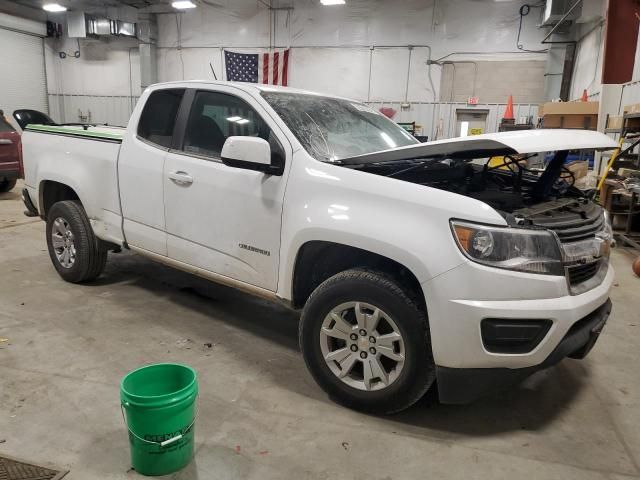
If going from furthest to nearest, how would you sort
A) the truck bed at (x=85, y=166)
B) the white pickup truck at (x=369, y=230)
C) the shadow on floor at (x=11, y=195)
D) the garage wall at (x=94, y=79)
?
the garage wall at (x=94, y=79) < the shadow on floor at (x=11, y=195) < the truck bed at (x=85, y=166) < the white pickup truck at (x=369, y=230)

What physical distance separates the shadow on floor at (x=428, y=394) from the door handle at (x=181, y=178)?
1.07 meters

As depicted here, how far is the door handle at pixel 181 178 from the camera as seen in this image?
3.14 metres

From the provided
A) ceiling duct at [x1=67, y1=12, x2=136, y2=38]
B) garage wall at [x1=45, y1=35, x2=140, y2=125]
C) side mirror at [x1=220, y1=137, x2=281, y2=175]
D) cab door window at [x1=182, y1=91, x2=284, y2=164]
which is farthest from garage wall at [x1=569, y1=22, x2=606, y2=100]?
garage wall at [x1=45, y1=35, x2=140, y2=125]

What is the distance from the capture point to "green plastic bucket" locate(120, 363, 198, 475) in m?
1.85

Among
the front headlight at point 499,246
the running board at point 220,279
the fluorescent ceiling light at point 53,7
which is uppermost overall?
the fluorescent ceiling light at point 53,7

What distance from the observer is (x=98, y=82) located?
16359mm

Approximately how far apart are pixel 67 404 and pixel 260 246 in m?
1.29

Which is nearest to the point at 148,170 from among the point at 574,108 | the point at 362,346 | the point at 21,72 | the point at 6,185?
the point at 362,346

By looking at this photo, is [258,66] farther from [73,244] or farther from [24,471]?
[24,471]

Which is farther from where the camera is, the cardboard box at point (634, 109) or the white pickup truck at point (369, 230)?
the cardboard box at point (634, 109)

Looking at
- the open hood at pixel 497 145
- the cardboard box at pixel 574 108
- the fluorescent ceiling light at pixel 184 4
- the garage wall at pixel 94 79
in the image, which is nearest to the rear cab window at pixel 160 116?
the open hood at pixel 497 145

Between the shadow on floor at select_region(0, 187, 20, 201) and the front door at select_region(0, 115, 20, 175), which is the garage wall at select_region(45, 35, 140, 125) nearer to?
the shadow on floor at select_region(0, 187, 20, 201)

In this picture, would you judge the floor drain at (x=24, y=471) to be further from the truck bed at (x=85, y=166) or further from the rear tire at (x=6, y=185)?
the rear tire at (x=6, y=185)

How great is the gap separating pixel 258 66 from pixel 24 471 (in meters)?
13.5
